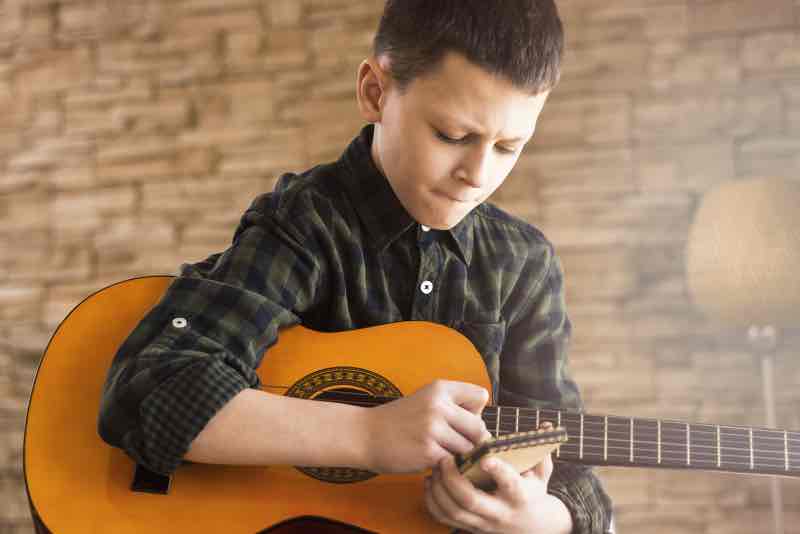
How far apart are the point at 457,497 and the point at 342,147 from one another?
1564 mm

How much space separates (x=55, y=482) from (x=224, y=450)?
213 mm

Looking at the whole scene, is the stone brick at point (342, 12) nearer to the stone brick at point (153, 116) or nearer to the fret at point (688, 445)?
the stone brick at point (153, 116)

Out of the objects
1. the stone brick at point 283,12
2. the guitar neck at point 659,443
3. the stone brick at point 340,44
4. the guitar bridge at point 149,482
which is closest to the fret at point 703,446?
the guitar neck at point 659,443

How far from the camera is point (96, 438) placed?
34.9 inches

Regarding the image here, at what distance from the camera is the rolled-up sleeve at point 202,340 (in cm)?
80

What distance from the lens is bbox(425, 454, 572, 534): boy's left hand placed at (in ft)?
2.65

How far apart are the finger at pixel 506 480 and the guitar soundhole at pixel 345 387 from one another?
16 centimetres

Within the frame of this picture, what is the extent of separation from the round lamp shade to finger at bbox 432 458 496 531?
117 centimetres

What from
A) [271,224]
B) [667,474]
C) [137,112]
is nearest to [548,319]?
[271,224]

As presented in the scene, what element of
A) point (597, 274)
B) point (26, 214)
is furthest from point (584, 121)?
point (26, 214)

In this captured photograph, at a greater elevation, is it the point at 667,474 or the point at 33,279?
the point at 33,279

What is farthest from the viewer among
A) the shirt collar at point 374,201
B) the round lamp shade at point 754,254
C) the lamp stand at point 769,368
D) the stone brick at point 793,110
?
the stone brick at point 793,110

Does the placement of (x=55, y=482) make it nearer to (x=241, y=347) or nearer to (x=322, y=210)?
(x=241, y=347)

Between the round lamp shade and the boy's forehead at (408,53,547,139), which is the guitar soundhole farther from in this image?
the round lamp shade
